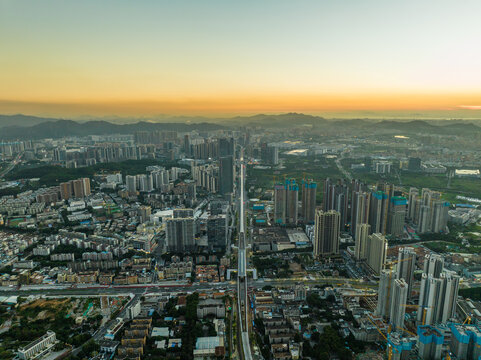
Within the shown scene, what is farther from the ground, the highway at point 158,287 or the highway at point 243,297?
the highway at point 243,297

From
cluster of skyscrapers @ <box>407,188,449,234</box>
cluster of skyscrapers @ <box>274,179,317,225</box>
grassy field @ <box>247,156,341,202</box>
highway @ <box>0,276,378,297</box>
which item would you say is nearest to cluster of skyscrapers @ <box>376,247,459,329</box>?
highway @ <box>0,276,378,297</box>

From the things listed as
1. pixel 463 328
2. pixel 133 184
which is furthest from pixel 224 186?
pixel 463 328

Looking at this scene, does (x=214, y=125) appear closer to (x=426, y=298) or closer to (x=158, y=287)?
(x=158, y=287)

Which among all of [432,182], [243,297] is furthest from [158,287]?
[432,182]

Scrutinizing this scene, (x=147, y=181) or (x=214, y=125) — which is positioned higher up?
(x=214, y=125)

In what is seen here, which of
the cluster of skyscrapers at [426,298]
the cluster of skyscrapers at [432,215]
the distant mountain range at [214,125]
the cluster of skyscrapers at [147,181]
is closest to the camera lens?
the cluster of skyscrapers at [426,298]

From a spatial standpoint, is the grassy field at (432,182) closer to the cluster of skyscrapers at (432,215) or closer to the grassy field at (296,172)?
the grassy field at (296,172)

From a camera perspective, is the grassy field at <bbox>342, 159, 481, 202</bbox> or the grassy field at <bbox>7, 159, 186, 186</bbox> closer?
the grassy field at <bbox>342, 159, 481, 202</bbox>

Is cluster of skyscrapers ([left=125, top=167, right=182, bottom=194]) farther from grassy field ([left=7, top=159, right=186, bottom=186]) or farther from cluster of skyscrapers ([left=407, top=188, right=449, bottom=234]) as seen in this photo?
cluster of skyscrapers ([left=407, top=188, right=449, bottom=234])

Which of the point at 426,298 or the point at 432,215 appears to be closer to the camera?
the point at 426,298

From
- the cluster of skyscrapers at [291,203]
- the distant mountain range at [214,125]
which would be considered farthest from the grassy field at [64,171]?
the cluster of skyscrapers at [291,203]
